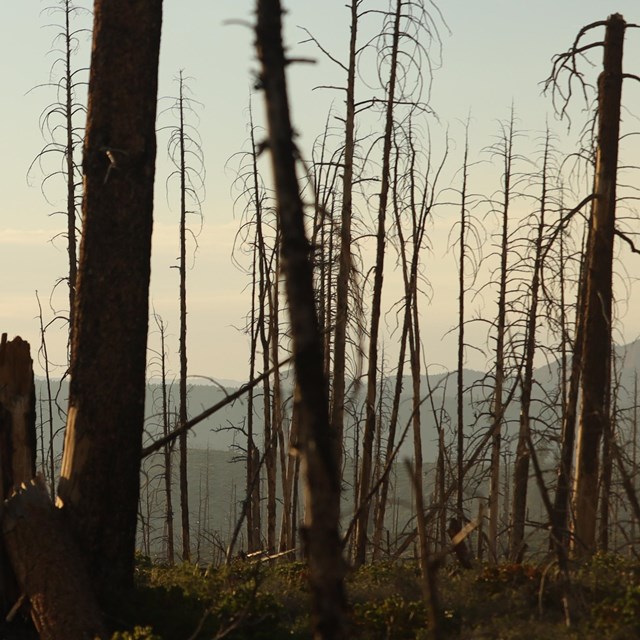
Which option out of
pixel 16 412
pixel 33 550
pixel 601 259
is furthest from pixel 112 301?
pixel 601 259

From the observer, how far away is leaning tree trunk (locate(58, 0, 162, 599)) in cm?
700

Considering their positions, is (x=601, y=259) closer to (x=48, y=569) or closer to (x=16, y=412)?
(x=16, y=412)

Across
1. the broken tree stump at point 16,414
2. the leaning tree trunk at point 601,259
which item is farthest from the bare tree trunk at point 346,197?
the broken tree stump at point 16,414

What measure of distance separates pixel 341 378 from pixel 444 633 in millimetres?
7348

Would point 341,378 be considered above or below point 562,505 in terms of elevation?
above

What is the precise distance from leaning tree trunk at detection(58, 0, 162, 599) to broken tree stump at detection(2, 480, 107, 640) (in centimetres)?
17

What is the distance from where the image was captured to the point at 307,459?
368 centimetres

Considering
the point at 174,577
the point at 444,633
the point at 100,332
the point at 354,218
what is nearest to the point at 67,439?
the point at 100,332

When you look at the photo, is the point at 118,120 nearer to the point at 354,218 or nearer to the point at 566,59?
the point at 566,59

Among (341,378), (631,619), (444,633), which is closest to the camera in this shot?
(631,619)

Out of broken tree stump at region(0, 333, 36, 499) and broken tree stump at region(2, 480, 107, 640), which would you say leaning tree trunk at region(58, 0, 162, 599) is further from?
broken tree stump at region(0, 333, 36, 499)

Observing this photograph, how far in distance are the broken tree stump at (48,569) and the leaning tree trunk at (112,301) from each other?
0.17 m

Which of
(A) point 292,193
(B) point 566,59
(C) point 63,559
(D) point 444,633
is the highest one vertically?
(B) point 566,59

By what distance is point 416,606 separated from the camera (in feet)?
23.3
